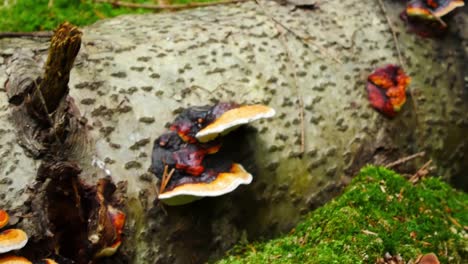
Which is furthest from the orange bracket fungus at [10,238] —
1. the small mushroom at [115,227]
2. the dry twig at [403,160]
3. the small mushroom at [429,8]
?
the small mushroom at [429,8]

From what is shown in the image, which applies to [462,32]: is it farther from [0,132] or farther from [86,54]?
[0,132]

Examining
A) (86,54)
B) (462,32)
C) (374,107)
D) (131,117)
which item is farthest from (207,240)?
(462,32)

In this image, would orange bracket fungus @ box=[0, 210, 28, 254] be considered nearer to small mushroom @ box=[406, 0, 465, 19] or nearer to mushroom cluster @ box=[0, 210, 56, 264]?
mushroom cluster @ box=[0, 210, 56, 264]

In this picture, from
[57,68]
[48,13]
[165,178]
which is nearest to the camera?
[57,68]

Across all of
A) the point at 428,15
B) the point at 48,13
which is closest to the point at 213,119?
the point at 428,15

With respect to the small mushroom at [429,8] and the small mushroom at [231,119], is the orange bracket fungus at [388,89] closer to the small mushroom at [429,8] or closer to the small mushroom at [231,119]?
the small mushroom at [429,8]

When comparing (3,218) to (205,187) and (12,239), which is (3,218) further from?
(205,187)

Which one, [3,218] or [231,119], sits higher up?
[231,119]
